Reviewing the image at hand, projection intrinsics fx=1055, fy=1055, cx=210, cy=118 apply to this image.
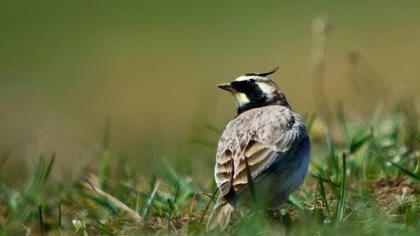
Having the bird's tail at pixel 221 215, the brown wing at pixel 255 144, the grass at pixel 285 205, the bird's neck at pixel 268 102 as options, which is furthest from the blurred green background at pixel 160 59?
the bird's tail at pixel 221 215

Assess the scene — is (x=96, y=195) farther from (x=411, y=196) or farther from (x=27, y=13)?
(x=27, y=13)

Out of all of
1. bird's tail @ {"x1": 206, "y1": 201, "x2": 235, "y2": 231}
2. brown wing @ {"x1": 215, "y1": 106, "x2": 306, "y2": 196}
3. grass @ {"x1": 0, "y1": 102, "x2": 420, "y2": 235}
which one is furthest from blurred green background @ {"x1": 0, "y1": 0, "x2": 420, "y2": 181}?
bird's tail @ {"x1": 206, "y1": 201, "x2": 235, "y2": 231}

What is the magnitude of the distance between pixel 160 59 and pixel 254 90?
15861mm

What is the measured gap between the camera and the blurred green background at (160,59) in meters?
13.7

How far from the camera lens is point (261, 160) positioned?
20.4 ft

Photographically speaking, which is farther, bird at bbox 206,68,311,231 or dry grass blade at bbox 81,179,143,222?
dry grass blade at bbox 81,179,143,222

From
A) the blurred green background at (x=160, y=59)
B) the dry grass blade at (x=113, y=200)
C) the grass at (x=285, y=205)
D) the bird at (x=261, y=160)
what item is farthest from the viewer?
the blurred green background at (x=160, y=59)

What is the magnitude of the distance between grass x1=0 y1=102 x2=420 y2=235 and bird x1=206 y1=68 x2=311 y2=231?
0.11 metres

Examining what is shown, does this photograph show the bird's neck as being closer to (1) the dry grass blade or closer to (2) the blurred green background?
(1) the dry grass blade

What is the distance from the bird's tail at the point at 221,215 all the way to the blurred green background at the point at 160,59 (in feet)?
10.8

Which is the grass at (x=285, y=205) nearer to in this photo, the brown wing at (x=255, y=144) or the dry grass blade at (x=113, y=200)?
the dry grass blade at (x=113, y=200)

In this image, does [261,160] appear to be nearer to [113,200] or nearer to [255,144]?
[255,144]

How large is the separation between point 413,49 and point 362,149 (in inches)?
461

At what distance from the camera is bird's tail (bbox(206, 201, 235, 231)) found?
231 inches
